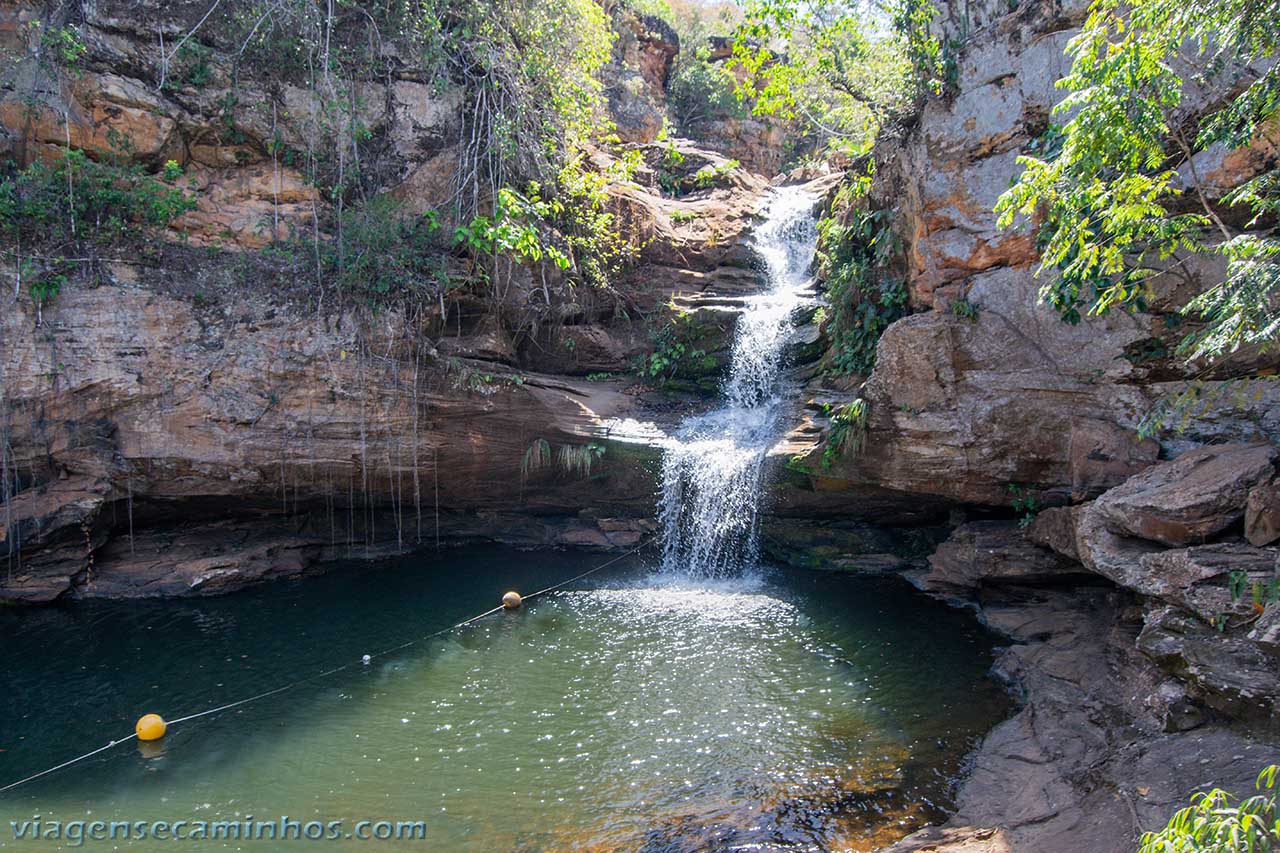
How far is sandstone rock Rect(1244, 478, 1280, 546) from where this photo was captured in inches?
209

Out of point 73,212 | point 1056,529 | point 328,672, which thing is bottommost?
point 328,672

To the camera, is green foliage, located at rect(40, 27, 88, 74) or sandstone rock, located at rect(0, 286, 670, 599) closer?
sandstone rock, located at rect(0, 286, 670, 599)

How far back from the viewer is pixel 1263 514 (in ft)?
17.6

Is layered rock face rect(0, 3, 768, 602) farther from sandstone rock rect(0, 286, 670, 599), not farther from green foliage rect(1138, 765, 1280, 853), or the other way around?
green foliage rect(1138, 765, 1280, 853)

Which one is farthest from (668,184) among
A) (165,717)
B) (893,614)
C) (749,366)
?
(165,717)

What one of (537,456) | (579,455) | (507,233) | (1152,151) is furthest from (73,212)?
(1152,151)

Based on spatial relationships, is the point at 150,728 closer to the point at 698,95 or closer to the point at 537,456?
the point at 537,456

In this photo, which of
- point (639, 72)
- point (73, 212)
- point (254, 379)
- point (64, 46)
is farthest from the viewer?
point (639, 72)

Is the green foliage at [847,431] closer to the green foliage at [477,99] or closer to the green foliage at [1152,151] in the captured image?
the green foliage at [1152,151]

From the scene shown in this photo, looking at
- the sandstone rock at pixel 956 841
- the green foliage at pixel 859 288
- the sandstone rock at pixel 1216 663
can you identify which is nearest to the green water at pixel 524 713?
the sandstone rock at pixel 956 841

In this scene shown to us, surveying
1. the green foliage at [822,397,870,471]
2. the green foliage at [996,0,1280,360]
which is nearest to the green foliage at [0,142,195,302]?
the green foliage at [822,397,870,471]

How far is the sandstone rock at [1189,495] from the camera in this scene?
570cm

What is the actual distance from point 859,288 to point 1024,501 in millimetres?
3588

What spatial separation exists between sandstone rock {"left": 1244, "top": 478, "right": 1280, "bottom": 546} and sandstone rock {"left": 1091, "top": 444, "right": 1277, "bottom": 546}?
168 millimetres
